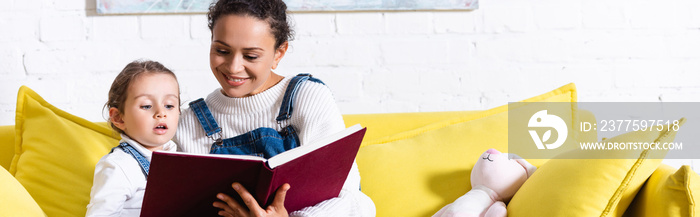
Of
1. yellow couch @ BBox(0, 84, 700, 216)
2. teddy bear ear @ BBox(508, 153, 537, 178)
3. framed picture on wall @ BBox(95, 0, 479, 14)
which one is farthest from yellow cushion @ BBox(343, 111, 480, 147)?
framed picture on wall @ BBox(95, 0, 479, 14)

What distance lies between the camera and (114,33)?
7.23 ft

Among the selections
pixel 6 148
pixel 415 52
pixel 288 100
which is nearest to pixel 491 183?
pixel 288 100

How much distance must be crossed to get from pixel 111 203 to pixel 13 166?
60 centimetres

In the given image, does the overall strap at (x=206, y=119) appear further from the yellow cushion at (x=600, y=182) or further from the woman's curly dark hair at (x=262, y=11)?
the yellow cushion at (x=600, y=182)

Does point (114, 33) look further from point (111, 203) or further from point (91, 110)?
point (111, 203)

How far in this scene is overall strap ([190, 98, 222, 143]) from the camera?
160cm

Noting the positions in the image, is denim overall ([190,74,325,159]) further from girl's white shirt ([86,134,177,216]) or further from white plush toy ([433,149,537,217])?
white plush toy ([433,149,537,217])

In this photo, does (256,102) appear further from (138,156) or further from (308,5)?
(308,5)

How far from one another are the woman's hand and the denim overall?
10.8 inches

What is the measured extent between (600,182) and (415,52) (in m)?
1.09

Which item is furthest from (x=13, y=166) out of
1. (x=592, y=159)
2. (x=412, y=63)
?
(x=592, y=159)

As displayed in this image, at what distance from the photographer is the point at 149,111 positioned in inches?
56.4

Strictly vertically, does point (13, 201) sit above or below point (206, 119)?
below

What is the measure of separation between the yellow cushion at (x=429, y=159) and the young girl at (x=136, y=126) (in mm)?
563
